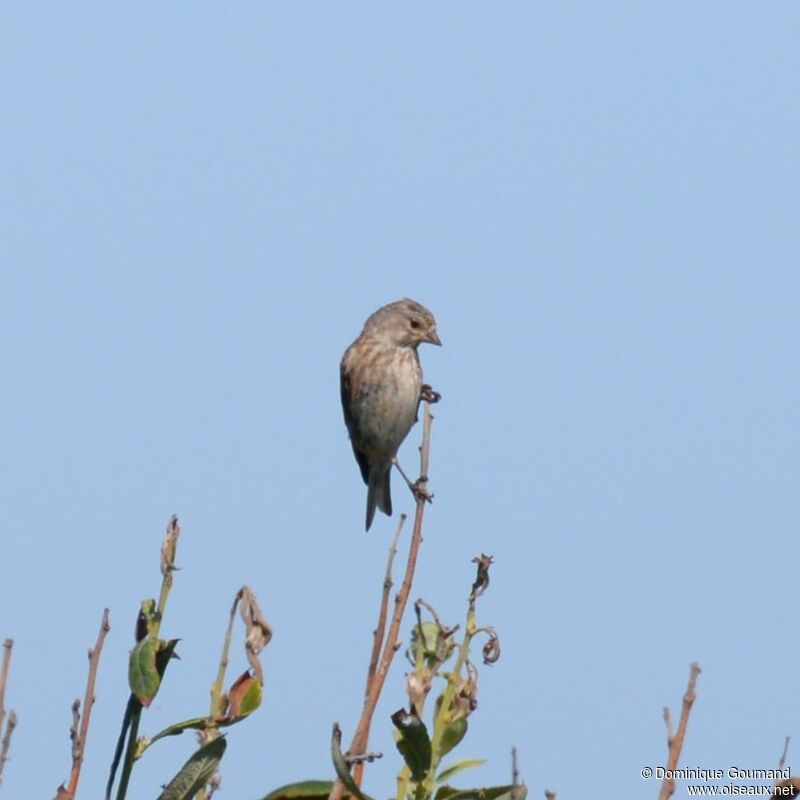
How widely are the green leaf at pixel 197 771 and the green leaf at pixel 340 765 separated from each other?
0.62 ft

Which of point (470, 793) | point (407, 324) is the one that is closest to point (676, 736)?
point (470, 793)

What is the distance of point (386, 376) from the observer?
8359mm

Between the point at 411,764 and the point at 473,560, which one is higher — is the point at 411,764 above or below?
below

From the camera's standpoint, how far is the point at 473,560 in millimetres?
2369

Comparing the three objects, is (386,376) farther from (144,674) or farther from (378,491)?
(144,674)

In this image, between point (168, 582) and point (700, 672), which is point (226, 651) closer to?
point (168, 582)

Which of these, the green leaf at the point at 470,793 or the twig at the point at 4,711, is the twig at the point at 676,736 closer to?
the green leaf at the point at 470,793

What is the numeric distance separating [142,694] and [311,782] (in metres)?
0.35

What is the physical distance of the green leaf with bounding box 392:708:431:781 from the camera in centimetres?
216

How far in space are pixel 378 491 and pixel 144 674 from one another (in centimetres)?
680

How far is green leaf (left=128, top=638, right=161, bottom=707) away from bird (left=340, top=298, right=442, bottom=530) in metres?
6.10

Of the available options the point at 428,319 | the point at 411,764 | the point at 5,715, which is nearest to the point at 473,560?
the point at 411,764

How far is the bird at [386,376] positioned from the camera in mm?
8250

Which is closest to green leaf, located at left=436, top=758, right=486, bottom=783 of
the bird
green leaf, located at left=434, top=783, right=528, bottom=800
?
green leaf, located at left=434, top=783, right=528, bottom=800
